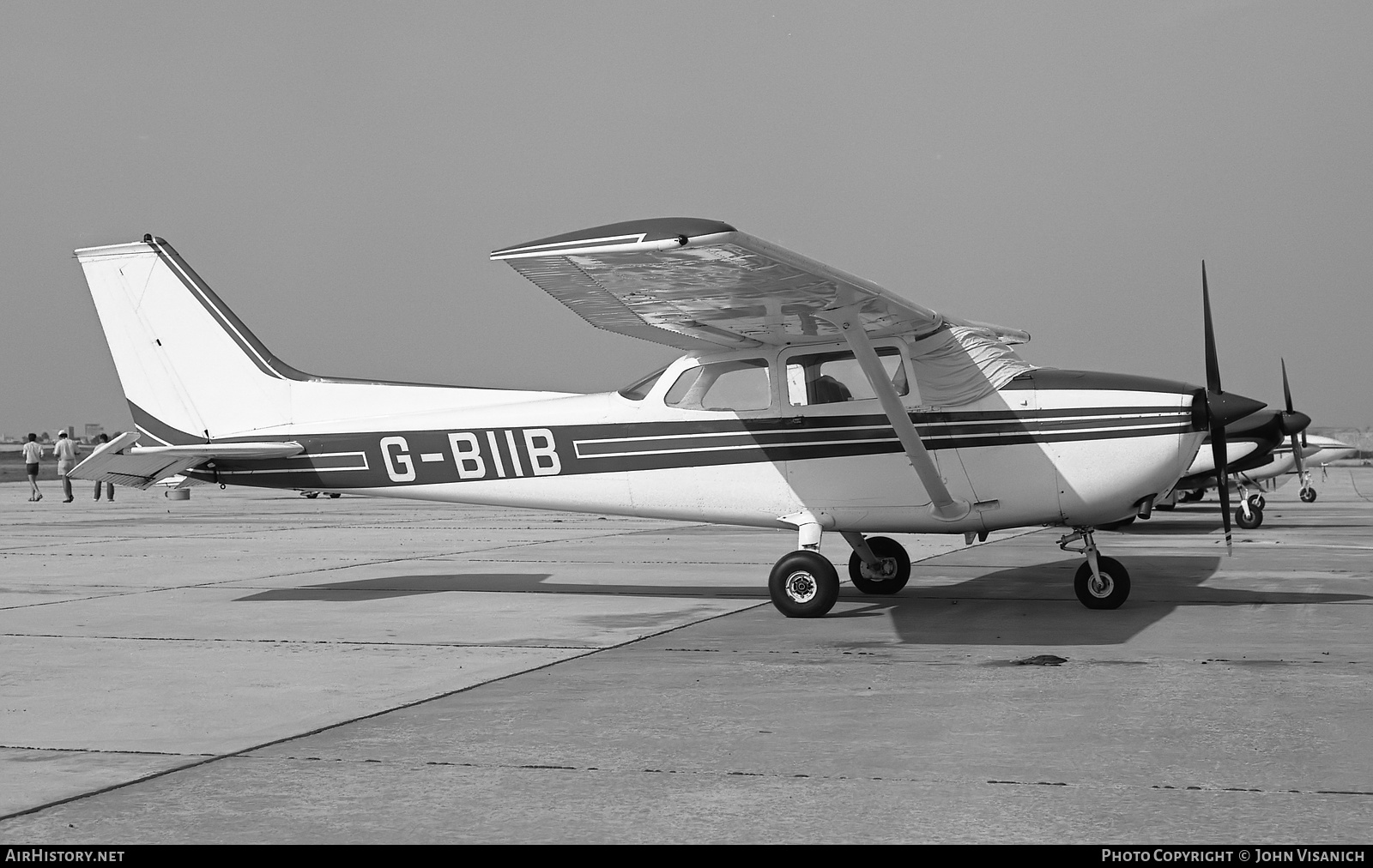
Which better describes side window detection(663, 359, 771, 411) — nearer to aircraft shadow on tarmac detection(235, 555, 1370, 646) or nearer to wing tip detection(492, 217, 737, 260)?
aircraft shadow on tarmac detection(235, 555, 1370, 646)

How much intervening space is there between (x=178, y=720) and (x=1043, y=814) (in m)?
3.97

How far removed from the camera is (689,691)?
6461mm

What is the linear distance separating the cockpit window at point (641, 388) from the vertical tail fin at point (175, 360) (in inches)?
129

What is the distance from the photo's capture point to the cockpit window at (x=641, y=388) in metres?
10.7

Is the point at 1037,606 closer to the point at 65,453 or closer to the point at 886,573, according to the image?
the point at 886,573

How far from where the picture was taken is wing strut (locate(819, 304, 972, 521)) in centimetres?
918

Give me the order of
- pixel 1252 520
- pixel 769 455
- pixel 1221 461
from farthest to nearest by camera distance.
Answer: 1. pixel 1252 520
2. pixel 769 455
3. pixel 1221 461

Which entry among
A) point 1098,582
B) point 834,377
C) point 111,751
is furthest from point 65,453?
point 111,751

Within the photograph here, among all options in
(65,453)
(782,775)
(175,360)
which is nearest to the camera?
(782,775)

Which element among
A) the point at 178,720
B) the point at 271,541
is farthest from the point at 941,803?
the point at 271,541

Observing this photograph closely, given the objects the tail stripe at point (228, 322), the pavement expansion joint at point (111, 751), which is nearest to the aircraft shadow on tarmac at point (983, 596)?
the tail stripe at point (228, 322)

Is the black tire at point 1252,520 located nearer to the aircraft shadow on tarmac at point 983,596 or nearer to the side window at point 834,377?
the aircraft shadow on tarmac at point 983,596

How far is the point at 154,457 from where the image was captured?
10977 mm

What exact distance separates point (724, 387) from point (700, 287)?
1.82 m
